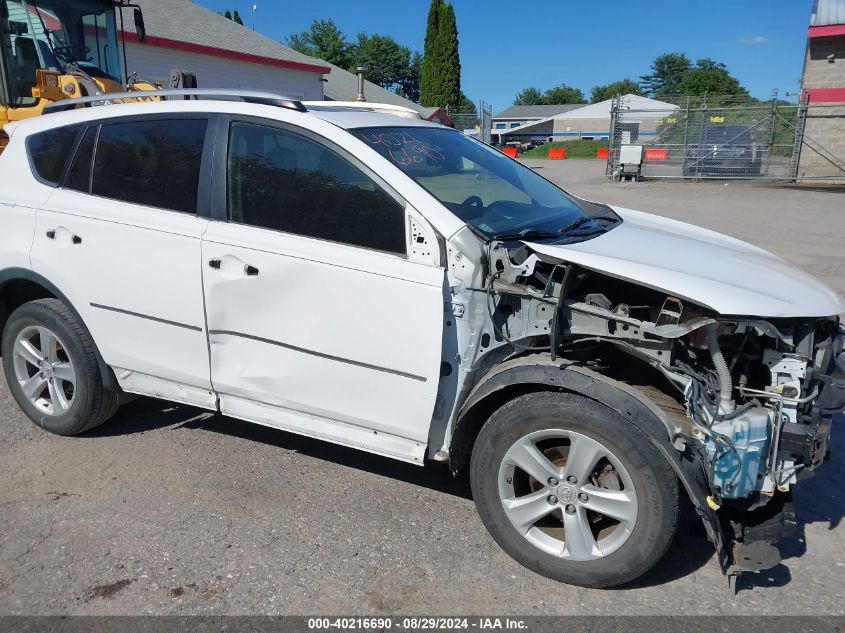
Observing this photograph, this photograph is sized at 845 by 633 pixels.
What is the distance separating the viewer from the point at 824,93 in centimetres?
2395

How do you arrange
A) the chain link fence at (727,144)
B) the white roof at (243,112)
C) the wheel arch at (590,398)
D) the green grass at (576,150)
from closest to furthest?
the wheel arch at (590,398) → the white roof at (243,112) → the chain link fence at (727,144) → the green grass at (576,150)

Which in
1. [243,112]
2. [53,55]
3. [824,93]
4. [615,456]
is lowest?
[615,456]

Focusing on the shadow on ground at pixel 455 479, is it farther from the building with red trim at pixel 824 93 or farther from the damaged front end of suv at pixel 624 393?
the building with red trim at pixel 824 93

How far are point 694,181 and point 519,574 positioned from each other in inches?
922

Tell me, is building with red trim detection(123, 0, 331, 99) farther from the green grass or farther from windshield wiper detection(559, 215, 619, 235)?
the green grass

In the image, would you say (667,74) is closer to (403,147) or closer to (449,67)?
(449,67)

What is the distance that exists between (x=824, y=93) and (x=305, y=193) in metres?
25.9

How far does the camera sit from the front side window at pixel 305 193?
326 centimetres

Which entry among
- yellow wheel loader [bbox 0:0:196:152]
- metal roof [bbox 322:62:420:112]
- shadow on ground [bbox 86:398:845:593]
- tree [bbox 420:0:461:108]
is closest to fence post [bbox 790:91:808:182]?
metal roof [bbox 322:62:420:112]

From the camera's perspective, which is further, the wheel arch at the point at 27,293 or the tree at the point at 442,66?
the tree at the point at 442,66

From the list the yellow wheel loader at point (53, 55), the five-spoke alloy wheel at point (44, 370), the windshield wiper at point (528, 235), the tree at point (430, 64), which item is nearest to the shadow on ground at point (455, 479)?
the five-spoke alloy wheel at point (44, 370)

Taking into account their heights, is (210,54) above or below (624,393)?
above

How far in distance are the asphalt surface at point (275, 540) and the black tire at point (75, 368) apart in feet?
0.44

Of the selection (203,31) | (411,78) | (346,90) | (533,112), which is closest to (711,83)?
(533,112)
